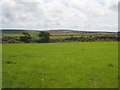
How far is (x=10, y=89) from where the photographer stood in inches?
269

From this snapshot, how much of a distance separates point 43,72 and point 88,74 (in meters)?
2.61

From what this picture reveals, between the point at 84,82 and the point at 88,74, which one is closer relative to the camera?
the point at 84,82

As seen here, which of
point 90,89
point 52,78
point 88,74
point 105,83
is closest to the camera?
point 90,89

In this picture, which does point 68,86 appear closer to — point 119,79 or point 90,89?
point 90,89

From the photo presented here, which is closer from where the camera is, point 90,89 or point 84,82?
point 90,89

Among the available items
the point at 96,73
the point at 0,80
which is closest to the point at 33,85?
the point at 0,80

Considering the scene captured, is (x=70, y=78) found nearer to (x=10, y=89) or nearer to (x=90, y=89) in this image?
(x=90, y=89)

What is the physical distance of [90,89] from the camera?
6738 millimetres

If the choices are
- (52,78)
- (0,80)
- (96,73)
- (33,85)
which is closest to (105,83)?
(96,73)

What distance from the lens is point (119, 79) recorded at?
321 inches

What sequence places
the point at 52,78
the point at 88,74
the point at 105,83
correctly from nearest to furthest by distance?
the point at 105,83 < the point at 52,78 < the point at 88,74

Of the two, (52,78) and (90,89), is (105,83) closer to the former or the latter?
(90,89)

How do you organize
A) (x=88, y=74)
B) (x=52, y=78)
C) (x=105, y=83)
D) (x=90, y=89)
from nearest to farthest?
(x=90, y=89) < (x=105, y=83) < (x=52, y=78) < (x=88, y=74)

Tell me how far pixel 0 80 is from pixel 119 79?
602 cm
